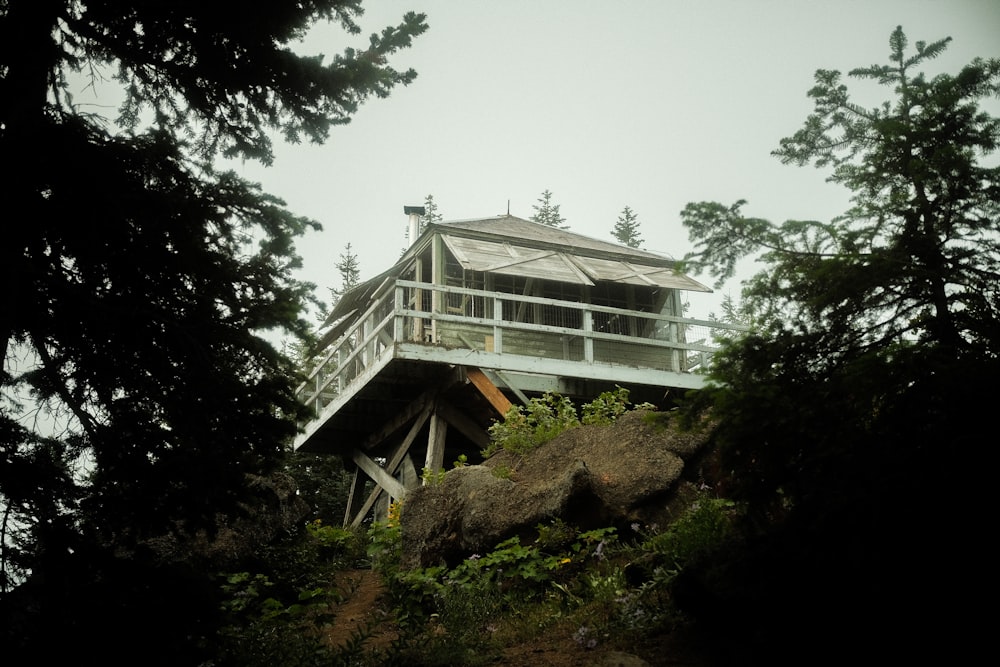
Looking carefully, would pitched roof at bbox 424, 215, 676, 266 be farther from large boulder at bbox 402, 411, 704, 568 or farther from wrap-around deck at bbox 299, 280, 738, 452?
large boulder at bbox 402, 411, 704, 568

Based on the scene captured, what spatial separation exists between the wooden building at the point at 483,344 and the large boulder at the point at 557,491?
3357 mm

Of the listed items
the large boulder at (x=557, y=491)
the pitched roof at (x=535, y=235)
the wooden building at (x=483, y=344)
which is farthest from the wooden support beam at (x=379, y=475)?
the pitched roof at (x=535, y=235)

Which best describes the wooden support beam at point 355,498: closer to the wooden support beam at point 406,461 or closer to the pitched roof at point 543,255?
the wooden support beam at point 406,461

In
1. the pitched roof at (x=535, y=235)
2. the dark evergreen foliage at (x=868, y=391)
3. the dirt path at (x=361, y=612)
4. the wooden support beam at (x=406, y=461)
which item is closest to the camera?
the dark evergreen foliage at (x=868, y=391)

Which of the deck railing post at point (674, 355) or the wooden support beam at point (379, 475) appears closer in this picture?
the wooden support beam at point (379, 475)

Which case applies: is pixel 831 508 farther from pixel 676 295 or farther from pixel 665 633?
pixel 676 295

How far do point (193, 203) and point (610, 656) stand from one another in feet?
14.1

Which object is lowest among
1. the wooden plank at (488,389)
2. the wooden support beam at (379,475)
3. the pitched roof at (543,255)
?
the wooden support beam at (379,475)

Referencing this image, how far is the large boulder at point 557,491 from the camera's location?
25.8 feet

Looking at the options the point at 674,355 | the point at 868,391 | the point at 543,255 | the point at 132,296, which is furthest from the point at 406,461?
the point at 868,391

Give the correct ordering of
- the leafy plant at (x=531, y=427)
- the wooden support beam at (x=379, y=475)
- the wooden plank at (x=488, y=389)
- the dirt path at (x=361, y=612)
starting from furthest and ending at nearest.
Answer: the wooden support beam at (x=379, y=475) < the wooden plank at (x=488, y=389) < the leafy plant at (x=531, y=427) < the dirt path at (x=361, y=612)

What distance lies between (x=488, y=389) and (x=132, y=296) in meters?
8.28

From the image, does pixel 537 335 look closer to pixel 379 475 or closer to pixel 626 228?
pixel 379 475

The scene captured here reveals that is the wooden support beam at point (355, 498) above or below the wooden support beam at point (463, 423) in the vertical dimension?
below
